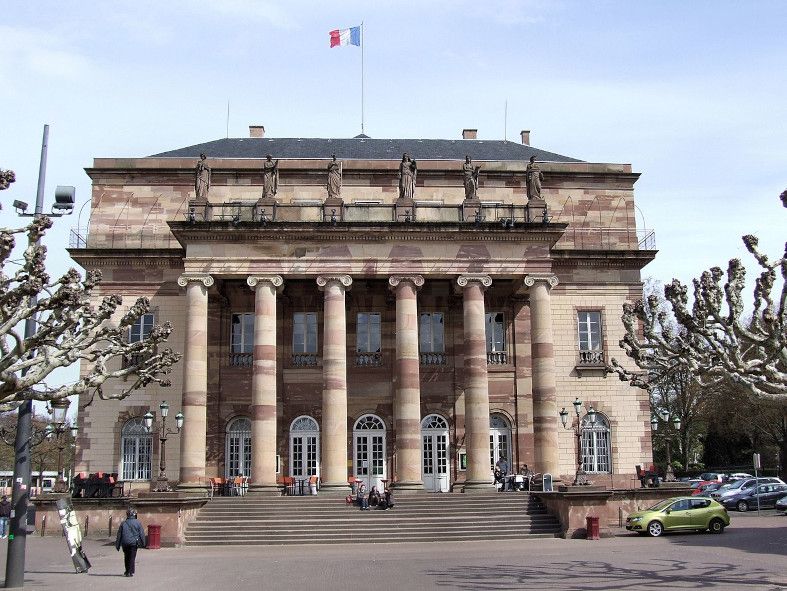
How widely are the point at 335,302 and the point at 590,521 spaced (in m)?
13.2

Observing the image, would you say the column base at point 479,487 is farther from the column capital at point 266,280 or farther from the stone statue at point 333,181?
the stone statue at point 333,181

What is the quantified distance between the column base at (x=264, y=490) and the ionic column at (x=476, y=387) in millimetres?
7384

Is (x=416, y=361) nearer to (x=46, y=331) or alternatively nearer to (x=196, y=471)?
(x=196, y=471)

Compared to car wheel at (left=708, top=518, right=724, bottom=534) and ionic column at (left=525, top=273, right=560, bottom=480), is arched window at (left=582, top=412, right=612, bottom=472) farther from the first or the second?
car wheel at (left=708, top=518, right=724, bottom=534)

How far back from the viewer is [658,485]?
36219mm

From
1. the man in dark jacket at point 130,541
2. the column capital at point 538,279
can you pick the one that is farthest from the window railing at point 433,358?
the man in dark jacket at point 130,541

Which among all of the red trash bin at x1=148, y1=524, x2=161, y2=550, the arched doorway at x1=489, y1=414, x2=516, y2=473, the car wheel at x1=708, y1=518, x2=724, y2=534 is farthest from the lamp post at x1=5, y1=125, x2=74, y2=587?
the arched doorway at x1=489, y1=414, x2=516, y2=473

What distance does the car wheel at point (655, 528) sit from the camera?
3130 centimetres

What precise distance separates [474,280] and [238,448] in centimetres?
1281

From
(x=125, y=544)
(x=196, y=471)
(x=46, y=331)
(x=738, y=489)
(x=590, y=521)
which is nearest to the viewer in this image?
(x=46, y=331)

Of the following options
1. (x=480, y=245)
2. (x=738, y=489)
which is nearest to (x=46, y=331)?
(x=480, y=245)

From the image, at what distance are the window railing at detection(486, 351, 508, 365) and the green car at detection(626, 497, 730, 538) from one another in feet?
35.3

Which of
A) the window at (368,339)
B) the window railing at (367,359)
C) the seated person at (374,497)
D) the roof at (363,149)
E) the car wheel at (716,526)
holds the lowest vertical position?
the car wheel at (716,526)

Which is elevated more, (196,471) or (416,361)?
(416,361)
